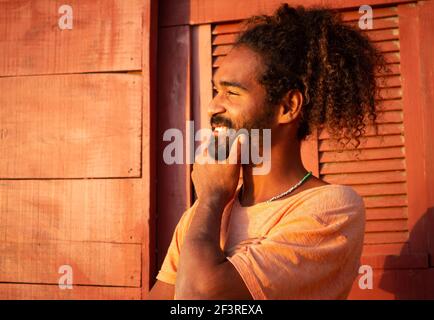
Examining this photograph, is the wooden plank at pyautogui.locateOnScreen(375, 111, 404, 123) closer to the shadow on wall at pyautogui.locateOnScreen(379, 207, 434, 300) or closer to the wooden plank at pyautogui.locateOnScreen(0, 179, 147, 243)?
the shadow on wall at pyautogui.locateOnScreen(379, 207, 434, 300)

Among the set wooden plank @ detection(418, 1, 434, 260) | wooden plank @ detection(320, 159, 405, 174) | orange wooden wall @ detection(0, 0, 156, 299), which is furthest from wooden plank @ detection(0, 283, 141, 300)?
wooden plank @ detection(418, 1, 434, 260)

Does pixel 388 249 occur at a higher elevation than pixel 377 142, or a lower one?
lower

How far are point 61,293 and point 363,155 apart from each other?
166cm

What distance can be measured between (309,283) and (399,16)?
1.64 metres

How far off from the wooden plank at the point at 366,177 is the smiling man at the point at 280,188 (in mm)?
572

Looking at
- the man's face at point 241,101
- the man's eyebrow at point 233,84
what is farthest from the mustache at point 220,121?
the man's eyebrow at point 233,84

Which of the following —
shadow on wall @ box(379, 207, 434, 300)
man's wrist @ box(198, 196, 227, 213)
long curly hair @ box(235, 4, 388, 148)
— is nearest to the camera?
man's wrist @ box(198, 196, 227, 213)

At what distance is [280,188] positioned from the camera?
6.26ft

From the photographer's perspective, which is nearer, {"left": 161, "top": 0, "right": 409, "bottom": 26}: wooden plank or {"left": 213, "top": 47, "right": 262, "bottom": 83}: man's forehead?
{"left": 213, "top": 47, "right": 262, "bottom": 83}: man's forehead

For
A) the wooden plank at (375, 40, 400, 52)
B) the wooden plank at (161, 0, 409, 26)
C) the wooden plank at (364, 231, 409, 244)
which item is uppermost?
the wooden plank at (161, 0, 409, 26)

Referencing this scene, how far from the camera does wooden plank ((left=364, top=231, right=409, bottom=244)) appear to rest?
257 centimetres

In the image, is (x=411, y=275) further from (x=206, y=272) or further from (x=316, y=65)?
(x=206, y=272)

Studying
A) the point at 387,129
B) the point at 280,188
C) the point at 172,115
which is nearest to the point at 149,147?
the point at 172,115

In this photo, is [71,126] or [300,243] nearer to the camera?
A: [300,243]
